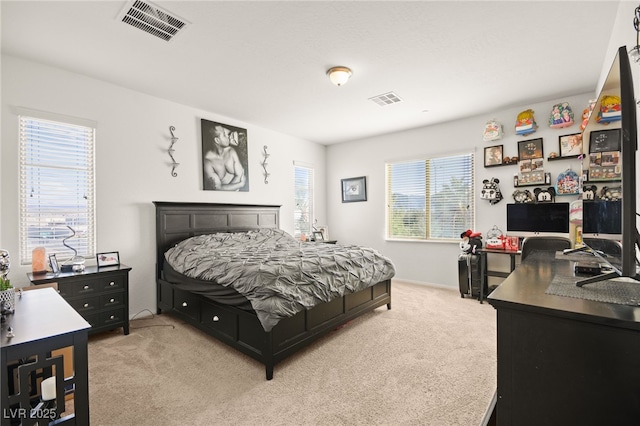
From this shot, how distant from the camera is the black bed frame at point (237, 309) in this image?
7.70 ft

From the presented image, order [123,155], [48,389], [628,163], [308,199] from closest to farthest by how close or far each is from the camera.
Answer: [628,163], [48,389], [123,155], [308,199]

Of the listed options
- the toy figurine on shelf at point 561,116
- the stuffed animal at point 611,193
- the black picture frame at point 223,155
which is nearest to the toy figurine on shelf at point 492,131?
the toy figurine on shelf at point 561,116

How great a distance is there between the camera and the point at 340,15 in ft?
7.37

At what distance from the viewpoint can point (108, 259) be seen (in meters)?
3.21

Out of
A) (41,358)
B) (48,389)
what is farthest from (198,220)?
(41,358)

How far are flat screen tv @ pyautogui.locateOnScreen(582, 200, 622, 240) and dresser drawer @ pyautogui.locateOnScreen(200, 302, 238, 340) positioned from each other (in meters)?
2.46

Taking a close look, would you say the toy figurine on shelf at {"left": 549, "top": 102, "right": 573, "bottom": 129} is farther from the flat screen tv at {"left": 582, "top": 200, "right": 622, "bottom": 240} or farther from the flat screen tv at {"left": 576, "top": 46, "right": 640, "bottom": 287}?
the flat screen tv at {"left": 576, "top": 46, "right": 640, "bottom": 287}

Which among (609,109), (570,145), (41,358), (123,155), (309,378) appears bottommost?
(309,378)

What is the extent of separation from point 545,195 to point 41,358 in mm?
5018

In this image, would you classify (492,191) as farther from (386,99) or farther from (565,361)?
(565,361)

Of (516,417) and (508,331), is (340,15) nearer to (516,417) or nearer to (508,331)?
(508,331)

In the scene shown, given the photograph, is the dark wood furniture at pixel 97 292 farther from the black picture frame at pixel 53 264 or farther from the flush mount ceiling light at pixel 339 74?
the flush mount ceiling light at pixel 339 74

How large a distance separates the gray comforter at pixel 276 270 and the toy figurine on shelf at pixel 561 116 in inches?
112

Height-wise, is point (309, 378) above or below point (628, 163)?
below
